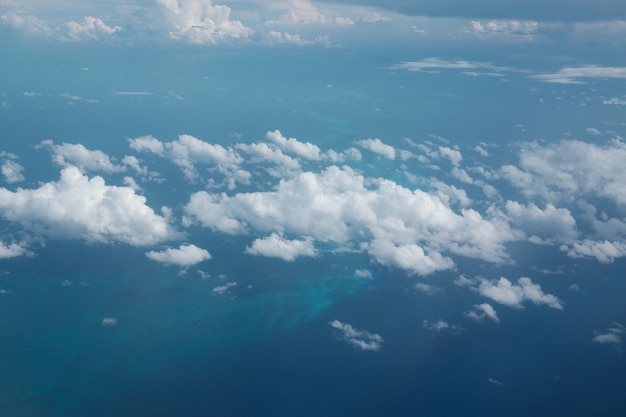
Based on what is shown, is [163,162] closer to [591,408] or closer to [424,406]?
[424,406]

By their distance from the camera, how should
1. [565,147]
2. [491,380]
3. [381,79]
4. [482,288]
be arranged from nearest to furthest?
[491,380] < [482,288] < [565,147] < [381,79]

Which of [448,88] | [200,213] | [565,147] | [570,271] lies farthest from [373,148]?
[448,88]

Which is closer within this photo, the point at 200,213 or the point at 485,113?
the point at 200,213

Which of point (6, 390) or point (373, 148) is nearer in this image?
point (6, 390)

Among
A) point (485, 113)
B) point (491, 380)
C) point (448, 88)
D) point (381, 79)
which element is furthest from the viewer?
point (381, 79)

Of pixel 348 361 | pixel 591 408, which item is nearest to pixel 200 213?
pixel 348 361

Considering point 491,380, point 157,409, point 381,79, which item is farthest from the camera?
point 381,79

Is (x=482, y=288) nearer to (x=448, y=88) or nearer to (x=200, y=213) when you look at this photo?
(x=200, y=213)

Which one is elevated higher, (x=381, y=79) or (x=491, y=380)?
(x=381, y=79)

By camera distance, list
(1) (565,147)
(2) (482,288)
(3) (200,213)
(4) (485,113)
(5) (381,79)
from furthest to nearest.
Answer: (5) (381,79)
(4) (485,113)
(1) (565,147)
(3) (200,213)
(2) (482,288)
